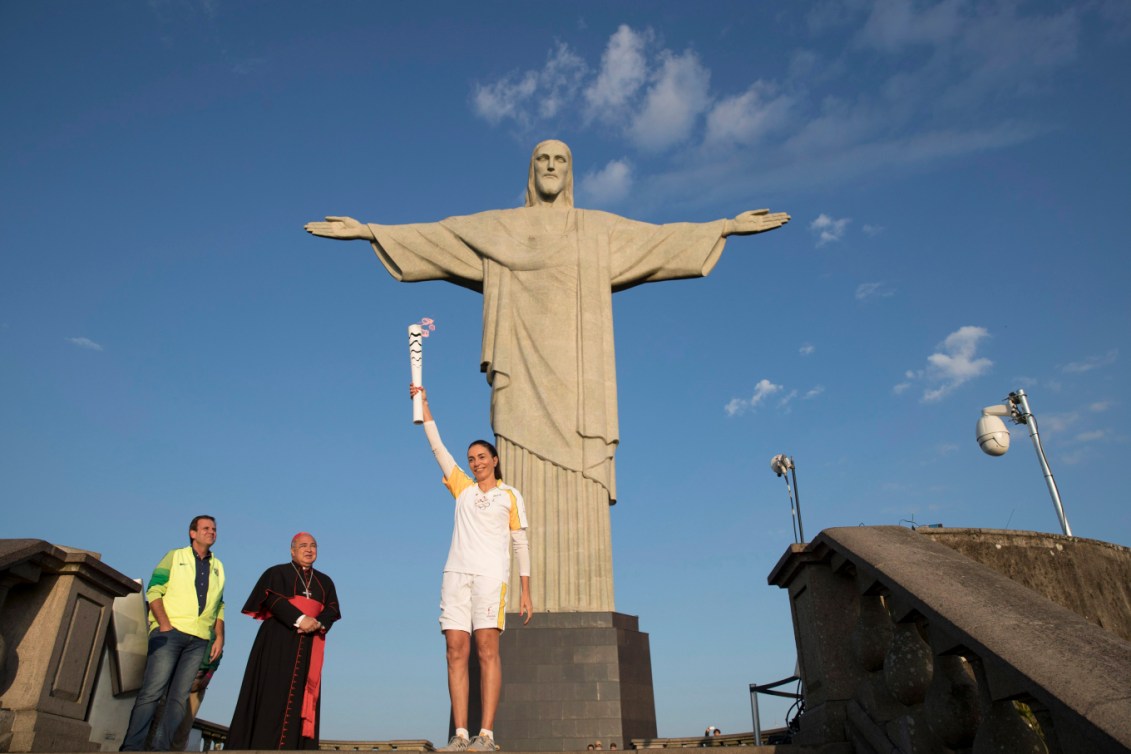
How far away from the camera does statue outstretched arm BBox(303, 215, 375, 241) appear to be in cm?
1073

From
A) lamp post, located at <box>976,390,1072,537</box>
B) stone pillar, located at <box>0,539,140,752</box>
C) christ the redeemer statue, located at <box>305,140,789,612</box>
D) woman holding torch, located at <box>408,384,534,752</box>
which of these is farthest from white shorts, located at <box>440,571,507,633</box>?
lamp post, located at <box>976,390,1072,537</box>

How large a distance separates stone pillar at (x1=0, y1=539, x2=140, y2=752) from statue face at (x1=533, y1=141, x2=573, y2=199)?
A: 260 inches

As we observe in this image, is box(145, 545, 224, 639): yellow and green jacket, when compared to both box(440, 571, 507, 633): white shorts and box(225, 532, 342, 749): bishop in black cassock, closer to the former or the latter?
box(225, 532, 342, 749): bishop in black cassock

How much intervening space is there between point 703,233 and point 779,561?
19.7 feet

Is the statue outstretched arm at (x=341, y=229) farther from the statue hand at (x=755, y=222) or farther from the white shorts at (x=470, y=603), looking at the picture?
the white shorts at (x=470, y=603)

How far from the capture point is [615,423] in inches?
384

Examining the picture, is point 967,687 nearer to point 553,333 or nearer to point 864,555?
point 864,555

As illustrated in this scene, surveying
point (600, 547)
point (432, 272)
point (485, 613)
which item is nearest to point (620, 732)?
point (600, 547)

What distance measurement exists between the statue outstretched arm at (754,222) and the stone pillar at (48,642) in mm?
7606

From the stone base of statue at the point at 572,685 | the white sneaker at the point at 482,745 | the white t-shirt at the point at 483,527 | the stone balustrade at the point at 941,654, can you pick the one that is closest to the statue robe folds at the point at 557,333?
the stone base of statue at the point at 572,685

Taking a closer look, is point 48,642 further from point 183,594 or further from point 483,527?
point 483,527

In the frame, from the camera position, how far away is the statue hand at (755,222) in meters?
10.8

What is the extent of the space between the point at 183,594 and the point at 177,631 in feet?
0.83

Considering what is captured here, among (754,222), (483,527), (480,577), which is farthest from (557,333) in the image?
(480,577)
